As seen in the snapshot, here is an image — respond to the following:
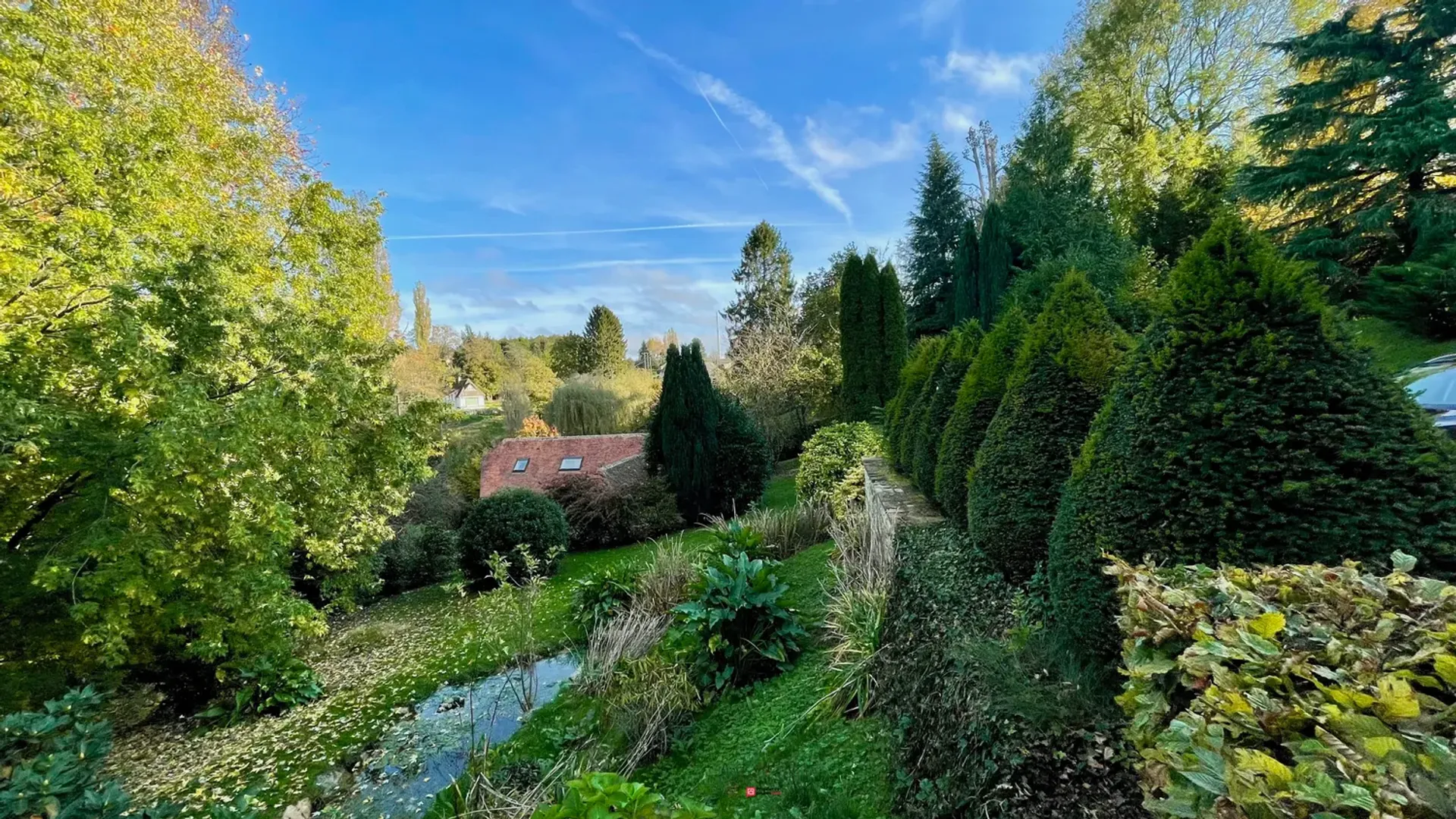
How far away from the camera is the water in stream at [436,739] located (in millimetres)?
3707

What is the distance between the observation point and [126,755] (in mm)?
4504

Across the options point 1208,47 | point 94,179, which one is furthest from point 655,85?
point 1208,47

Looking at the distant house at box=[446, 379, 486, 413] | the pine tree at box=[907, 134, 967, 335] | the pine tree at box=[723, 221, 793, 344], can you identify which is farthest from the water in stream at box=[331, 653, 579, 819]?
the distant house at box=[446, 379, 486, 413]

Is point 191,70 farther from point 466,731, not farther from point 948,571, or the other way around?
point 948,571

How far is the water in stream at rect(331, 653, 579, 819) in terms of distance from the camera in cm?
371

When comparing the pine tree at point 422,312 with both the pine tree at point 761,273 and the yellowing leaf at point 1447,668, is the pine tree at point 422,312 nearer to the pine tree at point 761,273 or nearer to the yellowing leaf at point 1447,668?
the pine tree at point 761,273

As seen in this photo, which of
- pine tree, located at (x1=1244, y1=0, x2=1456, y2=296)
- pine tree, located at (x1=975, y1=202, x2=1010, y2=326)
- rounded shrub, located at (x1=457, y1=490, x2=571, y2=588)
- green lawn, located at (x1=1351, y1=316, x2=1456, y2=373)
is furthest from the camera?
pine tree, located at (x1=975, y1=202, x2=1010, y2=326)

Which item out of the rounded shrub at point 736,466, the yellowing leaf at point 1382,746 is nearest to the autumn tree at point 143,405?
the yellowing leaf at point 1382,746

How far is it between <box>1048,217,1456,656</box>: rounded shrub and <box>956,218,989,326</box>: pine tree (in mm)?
14147

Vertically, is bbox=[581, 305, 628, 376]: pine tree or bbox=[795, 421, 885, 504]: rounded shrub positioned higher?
bbox=[581, 305, 628, 376]: pine tree

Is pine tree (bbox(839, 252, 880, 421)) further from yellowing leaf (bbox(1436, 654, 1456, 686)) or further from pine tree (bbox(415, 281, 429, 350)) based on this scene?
pine tree (bbox(415, 281, 429, 350))

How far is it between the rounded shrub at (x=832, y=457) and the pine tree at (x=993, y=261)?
19.8ft

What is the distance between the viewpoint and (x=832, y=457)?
8.94 m

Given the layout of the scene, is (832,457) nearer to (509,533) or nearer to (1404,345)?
(509,533)
